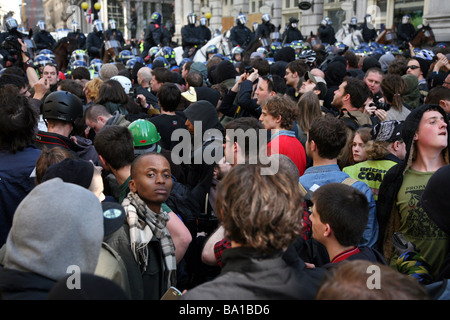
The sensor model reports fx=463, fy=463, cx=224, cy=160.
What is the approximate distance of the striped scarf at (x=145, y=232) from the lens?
218 centimetres

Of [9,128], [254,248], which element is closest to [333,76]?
[9,128]

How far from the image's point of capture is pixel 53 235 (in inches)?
64.1

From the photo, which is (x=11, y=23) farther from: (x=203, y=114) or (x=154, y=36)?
(x=203, y=114)

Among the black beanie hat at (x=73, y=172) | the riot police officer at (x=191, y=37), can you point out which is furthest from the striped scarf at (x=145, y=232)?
the riot police officer at (x=191, y=37)

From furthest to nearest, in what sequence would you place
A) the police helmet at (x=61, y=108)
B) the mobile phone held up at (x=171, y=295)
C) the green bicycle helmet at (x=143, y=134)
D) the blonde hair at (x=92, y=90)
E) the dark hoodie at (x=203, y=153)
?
the blonde hair at (x=92, y=90), the police helmet at (x=61, y=108), the green bicycle helmet at (x=143, y=134), the dark hoodie at (x=203, y=153), the mobile phone held up at (x=171, y=295)

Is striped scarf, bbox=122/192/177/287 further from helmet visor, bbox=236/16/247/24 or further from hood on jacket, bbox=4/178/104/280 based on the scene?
helmet visor, bbox=236/16/247/24

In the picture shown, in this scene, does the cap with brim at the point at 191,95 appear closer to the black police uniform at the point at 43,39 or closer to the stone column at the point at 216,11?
the black police uniform at the point at 43,39

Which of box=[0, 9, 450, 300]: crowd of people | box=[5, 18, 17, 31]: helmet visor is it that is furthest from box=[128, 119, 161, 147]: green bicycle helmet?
box=[5, 18, 17, 31]: helmet visor

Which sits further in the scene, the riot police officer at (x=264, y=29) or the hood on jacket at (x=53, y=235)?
the riot police officer at (x=264, y=29)

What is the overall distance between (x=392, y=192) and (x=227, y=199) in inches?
63.0

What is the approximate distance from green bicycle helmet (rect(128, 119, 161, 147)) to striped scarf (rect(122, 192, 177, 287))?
113 cm

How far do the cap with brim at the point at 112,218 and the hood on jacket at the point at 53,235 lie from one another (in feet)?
0.91

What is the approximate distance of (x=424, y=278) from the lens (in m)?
2.25

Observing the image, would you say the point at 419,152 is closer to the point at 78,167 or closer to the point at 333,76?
the point at 78,167
